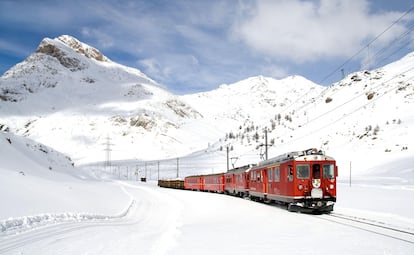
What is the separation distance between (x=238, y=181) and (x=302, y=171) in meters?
17.1

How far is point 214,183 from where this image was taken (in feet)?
164

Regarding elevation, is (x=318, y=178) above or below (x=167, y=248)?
above

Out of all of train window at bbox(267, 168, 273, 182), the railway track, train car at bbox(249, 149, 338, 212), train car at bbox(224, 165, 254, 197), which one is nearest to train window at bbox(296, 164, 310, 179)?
train car at bbox(249, 149, 338, 212)

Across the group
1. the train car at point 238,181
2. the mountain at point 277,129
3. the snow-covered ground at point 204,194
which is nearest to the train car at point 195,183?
the snow-covered ground at point 204,194

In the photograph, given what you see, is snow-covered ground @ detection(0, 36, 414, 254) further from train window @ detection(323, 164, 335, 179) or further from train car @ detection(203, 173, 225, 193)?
train car @ detection(203, 173, 225, 193)

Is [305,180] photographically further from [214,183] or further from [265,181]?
[214,183]

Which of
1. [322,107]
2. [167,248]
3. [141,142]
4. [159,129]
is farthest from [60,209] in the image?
[159,129]

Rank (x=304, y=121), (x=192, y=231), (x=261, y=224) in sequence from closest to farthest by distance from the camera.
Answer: (x=192, y=231) < (x=261, y=224) < (x=304, y=121)

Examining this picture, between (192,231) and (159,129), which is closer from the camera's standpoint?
(192,231)

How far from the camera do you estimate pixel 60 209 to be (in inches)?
603

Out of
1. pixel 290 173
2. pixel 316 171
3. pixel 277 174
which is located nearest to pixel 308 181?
pixel 316 171

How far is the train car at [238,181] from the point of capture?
111 feet

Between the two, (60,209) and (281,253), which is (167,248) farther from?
(60,209)

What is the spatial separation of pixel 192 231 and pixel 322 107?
10040cm
